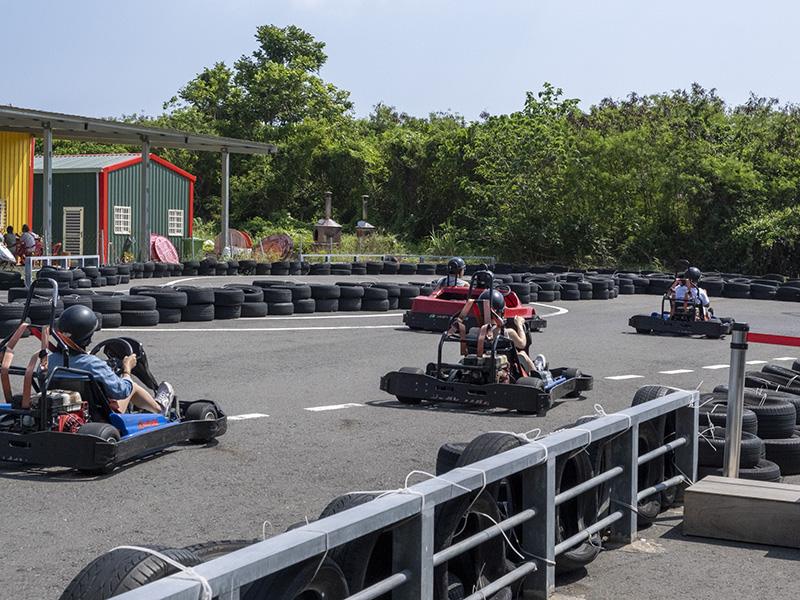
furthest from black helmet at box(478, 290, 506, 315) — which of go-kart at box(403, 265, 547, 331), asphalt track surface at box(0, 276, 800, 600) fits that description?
go-kart at box(403, 265, 547, 331)

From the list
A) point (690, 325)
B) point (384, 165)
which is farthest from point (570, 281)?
point (384, 165)

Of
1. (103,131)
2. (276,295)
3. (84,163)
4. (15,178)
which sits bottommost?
(276,295)

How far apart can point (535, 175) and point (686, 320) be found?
26.3 m

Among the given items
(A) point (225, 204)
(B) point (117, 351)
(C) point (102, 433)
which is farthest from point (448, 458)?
(A) point (225, 204)

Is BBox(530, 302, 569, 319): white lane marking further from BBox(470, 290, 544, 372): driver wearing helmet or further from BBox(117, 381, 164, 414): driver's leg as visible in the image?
BBox(117, 381, 164, 414): driver's leg

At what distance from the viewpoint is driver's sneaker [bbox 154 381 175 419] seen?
6852 millimetres

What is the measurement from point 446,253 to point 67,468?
36.5m

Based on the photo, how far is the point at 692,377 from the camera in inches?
445

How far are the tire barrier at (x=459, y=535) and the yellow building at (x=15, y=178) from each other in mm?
26497

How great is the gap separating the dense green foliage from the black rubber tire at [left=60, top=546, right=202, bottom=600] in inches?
1334

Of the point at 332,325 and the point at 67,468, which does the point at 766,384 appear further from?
the point at 332,325

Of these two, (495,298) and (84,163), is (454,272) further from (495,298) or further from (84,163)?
(84,163)

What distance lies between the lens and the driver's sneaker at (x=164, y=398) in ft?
22.5

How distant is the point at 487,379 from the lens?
354 inches
